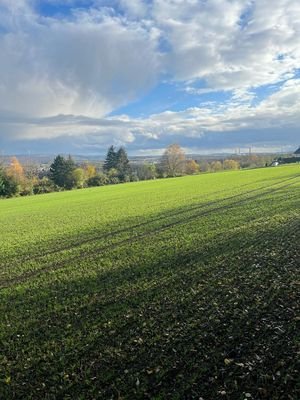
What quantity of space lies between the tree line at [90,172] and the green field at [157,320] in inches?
3395

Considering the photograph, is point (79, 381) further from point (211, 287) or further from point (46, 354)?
point (211, 287)

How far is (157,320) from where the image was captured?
853cm

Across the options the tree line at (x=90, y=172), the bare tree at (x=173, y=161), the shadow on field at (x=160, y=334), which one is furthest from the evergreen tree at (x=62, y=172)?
the shadow on field at (x=160, y=334)

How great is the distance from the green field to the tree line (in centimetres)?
8624

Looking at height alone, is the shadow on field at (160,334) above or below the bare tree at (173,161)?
below

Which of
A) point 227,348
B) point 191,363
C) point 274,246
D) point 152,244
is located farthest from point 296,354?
point 152,244

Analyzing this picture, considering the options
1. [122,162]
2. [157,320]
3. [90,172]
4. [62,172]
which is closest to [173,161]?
[122,162]

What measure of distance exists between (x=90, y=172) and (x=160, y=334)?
12516 centimetres

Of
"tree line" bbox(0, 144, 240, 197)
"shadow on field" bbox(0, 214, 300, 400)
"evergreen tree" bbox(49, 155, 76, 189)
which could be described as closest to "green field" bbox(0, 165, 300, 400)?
"shadow on field" bbox(0, 214, 300, 400)

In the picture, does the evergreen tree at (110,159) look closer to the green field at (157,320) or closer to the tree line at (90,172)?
the tree line at (90,172)

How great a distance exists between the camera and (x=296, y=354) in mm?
6496

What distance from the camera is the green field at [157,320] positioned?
20.1 feet

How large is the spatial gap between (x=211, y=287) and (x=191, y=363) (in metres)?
3.95

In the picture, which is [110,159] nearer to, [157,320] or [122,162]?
[122,162]
